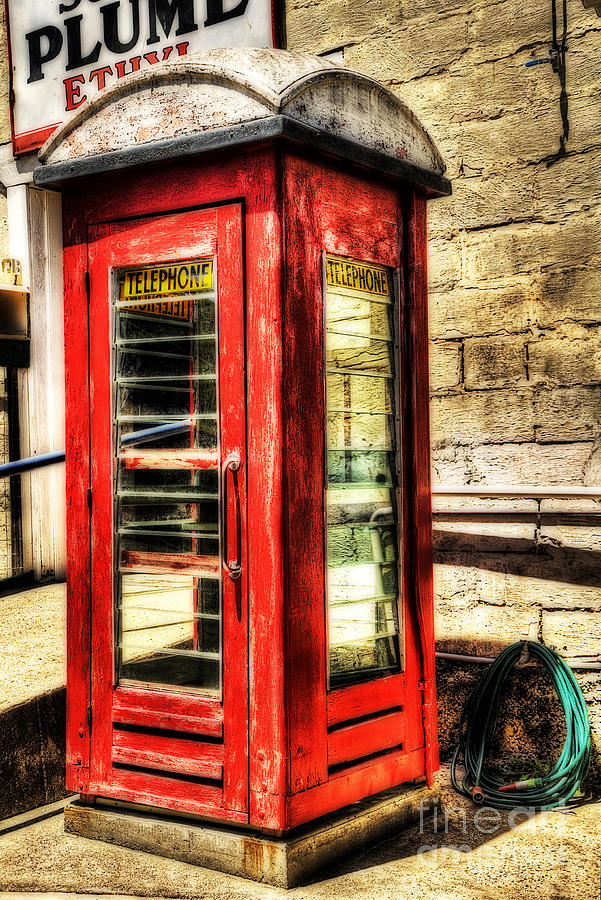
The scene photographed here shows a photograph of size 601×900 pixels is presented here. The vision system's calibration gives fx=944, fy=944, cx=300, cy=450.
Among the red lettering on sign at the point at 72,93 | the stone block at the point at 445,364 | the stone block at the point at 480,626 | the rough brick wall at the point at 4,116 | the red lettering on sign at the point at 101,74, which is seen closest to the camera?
the stone block at the point at 480,626

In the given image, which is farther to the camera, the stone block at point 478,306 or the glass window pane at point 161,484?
A: the stone block at point 478,306

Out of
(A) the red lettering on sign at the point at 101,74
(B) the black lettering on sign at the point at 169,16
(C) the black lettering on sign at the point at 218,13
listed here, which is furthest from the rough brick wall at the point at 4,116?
(C) the black lettering on sign at the point at 218,13

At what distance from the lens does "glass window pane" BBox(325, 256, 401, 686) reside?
3686mm

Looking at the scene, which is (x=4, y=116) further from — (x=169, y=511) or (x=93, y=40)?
(x=169, y=511)

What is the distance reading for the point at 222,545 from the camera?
11.5 ft

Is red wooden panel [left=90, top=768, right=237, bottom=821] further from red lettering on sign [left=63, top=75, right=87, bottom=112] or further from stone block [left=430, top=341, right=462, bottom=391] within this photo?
red lettering on sign [left=63, top=75, right=87, bottom=112]

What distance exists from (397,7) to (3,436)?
4.01m

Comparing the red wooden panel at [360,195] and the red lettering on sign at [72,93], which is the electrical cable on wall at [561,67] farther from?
the red lettering on sign at [72,93]

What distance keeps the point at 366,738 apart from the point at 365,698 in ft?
0.51

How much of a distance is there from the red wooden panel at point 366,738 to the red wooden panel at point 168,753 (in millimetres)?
431

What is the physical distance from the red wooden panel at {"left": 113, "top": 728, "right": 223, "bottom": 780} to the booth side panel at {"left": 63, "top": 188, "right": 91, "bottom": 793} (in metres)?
0.19

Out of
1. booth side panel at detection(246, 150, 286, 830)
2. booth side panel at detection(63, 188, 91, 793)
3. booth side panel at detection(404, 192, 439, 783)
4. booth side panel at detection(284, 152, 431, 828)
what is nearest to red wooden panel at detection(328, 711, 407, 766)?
booth side panel at detection(284, 152, 431, 828)

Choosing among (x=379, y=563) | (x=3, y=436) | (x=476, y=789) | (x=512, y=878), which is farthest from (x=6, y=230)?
(x=512, y=878)

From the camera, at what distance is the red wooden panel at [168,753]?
11.5 feet
